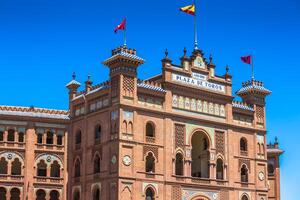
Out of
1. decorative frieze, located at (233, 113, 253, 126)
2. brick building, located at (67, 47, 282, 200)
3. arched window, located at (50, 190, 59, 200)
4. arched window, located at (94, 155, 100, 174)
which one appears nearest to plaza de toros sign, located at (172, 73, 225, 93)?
brick building, located at (67, 47, 282, 200)

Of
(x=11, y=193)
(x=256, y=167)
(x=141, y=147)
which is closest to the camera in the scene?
(x=141, y=147)

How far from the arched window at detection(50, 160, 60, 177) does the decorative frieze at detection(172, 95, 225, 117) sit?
13.9 m

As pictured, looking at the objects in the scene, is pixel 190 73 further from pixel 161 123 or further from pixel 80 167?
pixel 80 167

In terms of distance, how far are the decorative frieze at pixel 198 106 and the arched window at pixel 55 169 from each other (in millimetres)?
13895

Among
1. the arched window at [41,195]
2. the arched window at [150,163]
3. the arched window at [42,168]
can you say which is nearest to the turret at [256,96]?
the arched window at [150,163]

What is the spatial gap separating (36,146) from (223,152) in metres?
19.5

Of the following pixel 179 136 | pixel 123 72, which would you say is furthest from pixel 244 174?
pixel 123 72

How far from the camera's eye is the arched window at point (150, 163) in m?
57.5

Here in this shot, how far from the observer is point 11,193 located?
200 ft

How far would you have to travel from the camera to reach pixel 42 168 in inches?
2470

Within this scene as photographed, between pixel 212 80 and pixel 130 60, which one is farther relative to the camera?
pixel 212 80

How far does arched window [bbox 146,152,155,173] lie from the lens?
5755cm

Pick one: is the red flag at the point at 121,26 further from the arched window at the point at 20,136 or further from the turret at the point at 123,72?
the arched window at the point at 20,136

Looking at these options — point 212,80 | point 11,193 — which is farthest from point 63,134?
point 212,80
